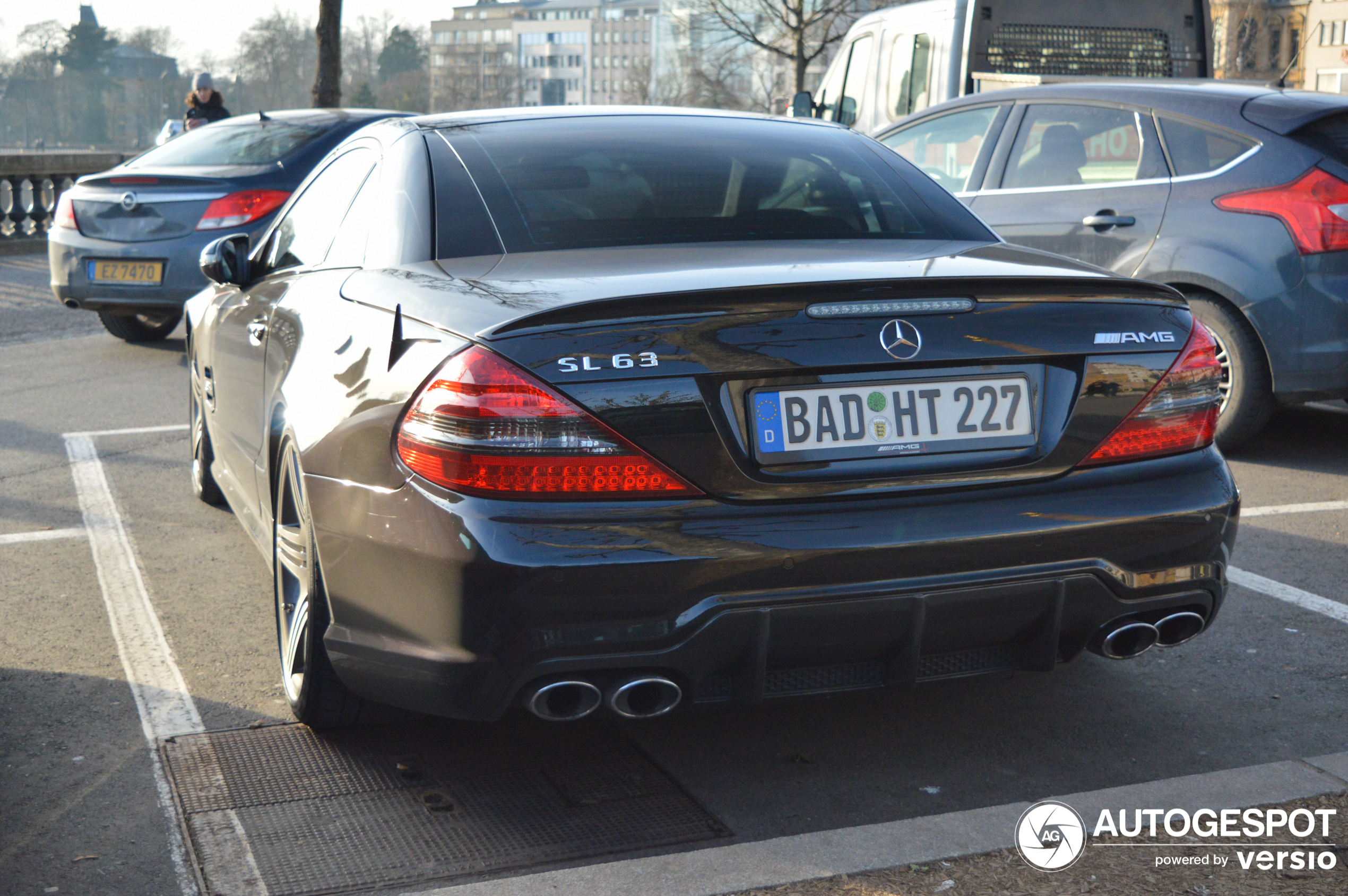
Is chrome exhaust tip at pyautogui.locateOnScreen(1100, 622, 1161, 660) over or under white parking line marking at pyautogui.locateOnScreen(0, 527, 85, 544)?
over

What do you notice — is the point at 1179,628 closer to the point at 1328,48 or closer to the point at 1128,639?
the point at 1128,639

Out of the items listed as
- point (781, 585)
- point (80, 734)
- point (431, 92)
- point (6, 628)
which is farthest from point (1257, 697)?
point (431, 92)

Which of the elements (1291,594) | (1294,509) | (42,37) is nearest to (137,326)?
(1294,509)

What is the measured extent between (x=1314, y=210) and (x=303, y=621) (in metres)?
4.77

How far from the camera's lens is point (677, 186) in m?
3.57

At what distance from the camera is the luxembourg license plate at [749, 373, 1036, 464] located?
2682mm

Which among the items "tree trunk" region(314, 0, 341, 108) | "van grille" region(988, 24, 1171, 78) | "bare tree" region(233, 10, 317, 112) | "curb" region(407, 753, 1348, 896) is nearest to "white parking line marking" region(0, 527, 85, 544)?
"curb" region(407, 753, 1348, 896)


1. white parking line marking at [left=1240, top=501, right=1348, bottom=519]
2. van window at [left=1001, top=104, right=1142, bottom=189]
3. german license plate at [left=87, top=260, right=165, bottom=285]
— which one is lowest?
white parking line marking at [left=1240, top=501, right=1348, bottom=519]

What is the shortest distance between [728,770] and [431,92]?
14414 cm

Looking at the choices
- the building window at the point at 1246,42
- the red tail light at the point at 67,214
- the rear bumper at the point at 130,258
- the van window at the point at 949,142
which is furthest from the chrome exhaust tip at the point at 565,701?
the building window at the point at 1246,42

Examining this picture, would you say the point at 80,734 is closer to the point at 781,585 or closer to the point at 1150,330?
the point at 781,585

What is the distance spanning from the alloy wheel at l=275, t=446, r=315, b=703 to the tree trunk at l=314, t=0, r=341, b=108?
60.2 feet

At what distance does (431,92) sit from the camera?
141 metres
